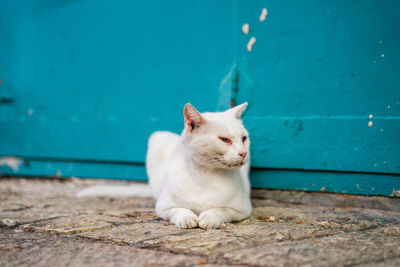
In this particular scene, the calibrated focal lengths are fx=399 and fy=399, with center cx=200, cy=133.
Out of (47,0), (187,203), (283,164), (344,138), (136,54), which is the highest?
(47,0)

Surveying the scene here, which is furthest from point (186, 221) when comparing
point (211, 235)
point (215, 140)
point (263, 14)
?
point (263, 14)

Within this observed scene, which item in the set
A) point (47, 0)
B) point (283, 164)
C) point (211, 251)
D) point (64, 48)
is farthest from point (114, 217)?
point (47, 0)

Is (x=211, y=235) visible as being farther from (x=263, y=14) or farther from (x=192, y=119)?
(x=263, y=14)

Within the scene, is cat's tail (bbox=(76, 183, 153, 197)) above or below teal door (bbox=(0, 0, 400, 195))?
below

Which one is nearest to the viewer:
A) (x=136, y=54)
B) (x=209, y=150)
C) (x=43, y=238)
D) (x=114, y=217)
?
(x=43, y=238)

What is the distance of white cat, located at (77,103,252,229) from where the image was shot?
7.31ft

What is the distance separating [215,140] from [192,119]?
0.62 feet

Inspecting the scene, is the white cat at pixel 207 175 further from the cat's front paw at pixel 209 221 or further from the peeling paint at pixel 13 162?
the peeling paint at pixel 13 162

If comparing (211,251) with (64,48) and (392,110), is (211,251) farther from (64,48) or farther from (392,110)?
(64,48)

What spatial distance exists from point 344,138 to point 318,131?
0.19 metres

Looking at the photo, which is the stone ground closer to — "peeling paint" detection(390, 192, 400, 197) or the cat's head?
"peeling paint" detection(390, 192, 400, 197)

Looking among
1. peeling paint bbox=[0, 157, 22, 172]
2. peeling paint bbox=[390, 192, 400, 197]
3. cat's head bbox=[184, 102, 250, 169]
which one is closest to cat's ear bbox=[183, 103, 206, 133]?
cat's head bbox=[184, 102, 250, 169]

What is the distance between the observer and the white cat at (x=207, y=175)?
2.23m

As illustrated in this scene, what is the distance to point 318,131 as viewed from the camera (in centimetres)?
291
